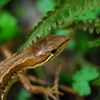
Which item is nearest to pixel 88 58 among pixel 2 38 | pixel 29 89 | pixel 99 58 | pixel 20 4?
pixel 99 58

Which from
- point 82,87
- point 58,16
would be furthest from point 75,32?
point 58,16

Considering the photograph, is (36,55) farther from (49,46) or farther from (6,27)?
(6,27)

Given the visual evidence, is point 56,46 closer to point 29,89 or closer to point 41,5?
point 29,89

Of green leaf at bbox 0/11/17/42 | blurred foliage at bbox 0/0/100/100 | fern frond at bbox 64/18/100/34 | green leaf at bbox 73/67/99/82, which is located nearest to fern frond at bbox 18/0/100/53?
blurred foliage at bbox 0/0/100/100

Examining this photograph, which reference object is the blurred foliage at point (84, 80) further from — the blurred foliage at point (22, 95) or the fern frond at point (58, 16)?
the blurred foliage at point (22, 95)

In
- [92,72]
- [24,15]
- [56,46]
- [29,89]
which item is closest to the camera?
[56,46]

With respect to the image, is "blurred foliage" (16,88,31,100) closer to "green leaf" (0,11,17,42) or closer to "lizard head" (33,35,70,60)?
"green leaf" (0,11,17,42)

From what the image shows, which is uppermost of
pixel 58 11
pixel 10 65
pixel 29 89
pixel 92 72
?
pixel 58 11

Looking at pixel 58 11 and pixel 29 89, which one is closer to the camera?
pixel 58 11

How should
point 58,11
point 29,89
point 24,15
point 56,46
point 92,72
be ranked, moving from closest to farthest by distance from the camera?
1. point 58,11
2. point 56,46
3. point 92,72
4. point 29,89
5. point 24,15
